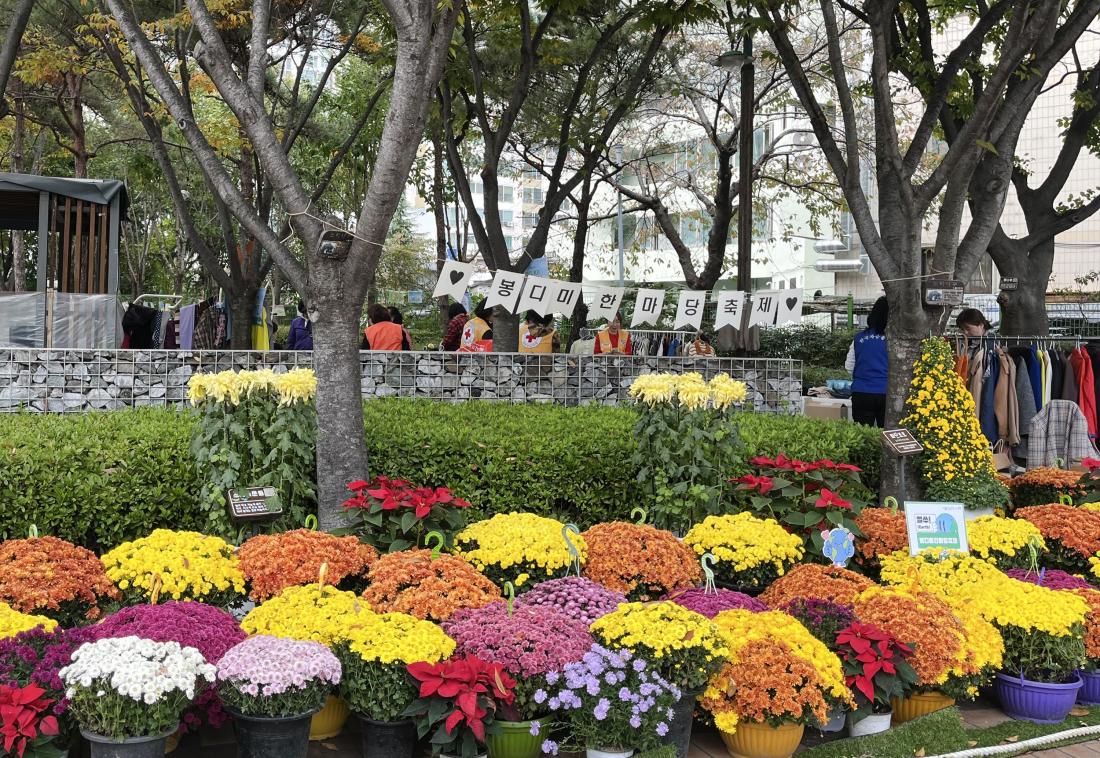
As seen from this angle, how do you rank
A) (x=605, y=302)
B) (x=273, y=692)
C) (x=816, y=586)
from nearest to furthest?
(x=273, y=692), (x=816, y=586), (x=605, y=302)

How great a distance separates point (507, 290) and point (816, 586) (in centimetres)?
519

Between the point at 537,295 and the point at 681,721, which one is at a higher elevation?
the point at 537,295

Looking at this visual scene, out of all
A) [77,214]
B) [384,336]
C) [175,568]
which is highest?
[77,214]

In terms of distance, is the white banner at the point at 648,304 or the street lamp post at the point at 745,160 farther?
the street lamp post at the point at 745,160

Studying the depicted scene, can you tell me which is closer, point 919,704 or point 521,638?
point 521,638

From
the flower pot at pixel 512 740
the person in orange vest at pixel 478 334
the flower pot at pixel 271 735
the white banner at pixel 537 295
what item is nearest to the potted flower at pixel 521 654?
the flower pot at pixel 512 740

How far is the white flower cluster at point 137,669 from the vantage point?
10.6 ft

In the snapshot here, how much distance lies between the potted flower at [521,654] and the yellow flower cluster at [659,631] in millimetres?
116

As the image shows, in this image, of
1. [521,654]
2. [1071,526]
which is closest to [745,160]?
[1071,526]

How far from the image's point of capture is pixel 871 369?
9.42 metres

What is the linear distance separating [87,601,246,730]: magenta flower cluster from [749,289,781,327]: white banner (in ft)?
22.9

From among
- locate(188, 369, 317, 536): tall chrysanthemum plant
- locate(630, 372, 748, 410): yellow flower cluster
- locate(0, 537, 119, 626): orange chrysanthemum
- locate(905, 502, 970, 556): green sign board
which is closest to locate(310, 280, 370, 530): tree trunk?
locate(188, 369, 317, 536): tall chrysanthemum plant

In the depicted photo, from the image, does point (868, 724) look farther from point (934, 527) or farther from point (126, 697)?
point (126, 697)

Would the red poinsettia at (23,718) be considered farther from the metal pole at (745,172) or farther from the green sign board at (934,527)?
the metal pole at (745,172)
